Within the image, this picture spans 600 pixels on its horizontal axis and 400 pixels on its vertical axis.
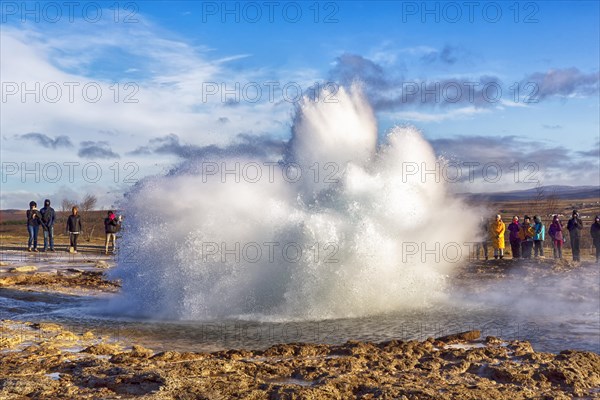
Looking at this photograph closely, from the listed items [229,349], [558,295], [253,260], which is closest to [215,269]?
[253,260]

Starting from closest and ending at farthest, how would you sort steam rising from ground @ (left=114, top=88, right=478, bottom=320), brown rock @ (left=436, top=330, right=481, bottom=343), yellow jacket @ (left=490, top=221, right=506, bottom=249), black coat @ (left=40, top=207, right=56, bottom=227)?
brown rock @ (left=436, top=330, right=481, bottom=343) < steam rising from ground @ (left=114, top=88, right=478, bottom=320) < yellow jacket @ (left=490, top=221, right=506, bottom=249) < black coat @ (left=40, top=207, right=56, bottom=227)

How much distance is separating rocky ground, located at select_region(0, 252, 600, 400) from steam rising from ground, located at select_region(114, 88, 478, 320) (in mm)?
2433

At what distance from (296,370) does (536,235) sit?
595 inches

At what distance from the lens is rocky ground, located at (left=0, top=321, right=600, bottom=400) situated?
236 inches

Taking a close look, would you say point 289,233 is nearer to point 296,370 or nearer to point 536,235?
point 296,370

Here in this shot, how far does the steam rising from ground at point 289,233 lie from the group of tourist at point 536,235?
9.35 m

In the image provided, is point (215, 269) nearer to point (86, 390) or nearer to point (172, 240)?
point (172, 240)

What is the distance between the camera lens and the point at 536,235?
20.3 meters

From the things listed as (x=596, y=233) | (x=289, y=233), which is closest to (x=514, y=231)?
(x=596, y=233)

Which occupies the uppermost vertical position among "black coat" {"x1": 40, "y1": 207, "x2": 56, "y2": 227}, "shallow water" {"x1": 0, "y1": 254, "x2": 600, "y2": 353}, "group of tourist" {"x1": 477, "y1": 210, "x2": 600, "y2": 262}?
"black coat" {"x1": 40, "y1": 207, "x2": 56, "y2": 227}

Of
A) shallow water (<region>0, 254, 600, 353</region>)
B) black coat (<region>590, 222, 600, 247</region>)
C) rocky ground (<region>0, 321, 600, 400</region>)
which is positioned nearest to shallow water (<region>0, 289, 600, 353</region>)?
shallow water (<region>0, 254, 600, 353</region>)

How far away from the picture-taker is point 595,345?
9023mm

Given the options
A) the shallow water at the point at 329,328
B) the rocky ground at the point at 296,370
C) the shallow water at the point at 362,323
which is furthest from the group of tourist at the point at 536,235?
the rocky ground at the point at 296,370

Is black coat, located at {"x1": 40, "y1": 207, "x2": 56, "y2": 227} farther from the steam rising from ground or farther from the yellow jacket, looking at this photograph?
the yellow jacket
